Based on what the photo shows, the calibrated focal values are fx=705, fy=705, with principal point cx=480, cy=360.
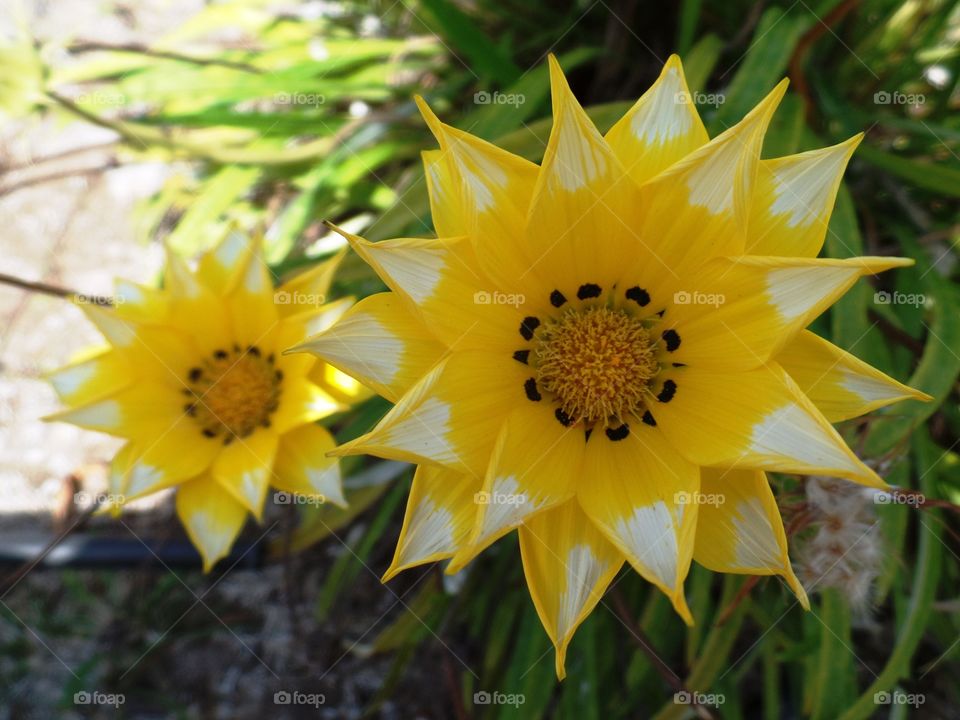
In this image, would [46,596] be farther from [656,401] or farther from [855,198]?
[855,198]

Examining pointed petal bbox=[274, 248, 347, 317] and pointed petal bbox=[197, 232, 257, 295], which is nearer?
pointed petal bbox=[274, 248, 347, 317]
